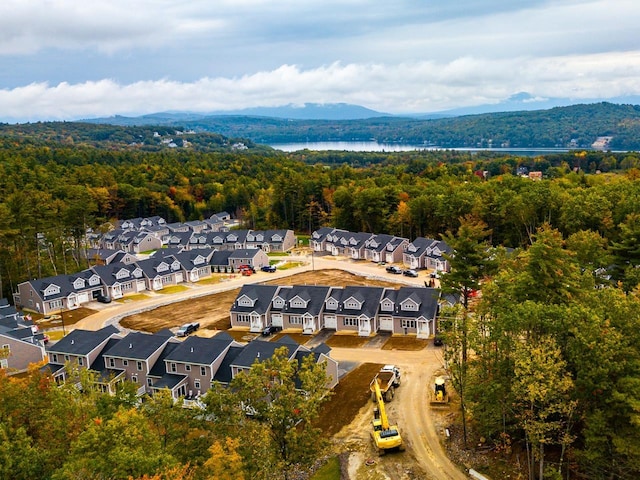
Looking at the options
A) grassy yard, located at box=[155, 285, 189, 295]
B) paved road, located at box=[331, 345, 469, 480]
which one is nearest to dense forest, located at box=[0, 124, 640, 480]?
paved road, located at box=[331, 345, 469, 480]

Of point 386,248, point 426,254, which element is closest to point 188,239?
point 386,248

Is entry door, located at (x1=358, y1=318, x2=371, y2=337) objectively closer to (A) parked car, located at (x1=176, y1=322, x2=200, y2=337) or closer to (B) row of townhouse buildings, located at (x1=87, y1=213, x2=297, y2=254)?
(A) parked car, located at (x1=176, y1=322, x2=200, y2=337)

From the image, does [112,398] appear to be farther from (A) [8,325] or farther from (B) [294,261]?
(B) [294,261]

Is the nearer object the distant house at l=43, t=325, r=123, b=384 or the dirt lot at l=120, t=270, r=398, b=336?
the distant house at l=43, t=325, r=123, b=384

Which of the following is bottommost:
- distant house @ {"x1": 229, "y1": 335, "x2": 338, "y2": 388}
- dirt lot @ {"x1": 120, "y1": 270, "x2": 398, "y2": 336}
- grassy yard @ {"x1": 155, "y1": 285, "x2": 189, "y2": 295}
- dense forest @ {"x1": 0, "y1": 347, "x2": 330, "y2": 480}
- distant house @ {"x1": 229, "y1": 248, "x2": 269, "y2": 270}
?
grassy yard @ {"x1": 155, "y1": 285, "x2": 189, "y2": 295}

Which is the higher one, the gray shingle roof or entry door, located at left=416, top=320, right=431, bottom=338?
the gray shingle roof
